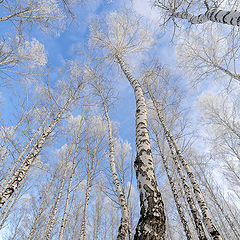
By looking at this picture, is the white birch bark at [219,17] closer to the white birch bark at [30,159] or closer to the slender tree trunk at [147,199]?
the slender tree trunk at [147,199]

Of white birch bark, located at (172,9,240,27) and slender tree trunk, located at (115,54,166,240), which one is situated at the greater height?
white birch bark, located at (172,9,240,27)

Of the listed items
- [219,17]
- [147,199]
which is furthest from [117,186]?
[219,17]

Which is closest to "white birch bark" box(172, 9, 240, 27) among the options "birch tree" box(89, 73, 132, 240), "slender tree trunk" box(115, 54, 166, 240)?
"slender tree trunk" box(115, 54, 166, 240)

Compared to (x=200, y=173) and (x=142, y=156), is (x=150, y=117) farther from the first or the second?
(x=200, y=173)

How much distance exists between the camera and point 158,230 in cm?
166

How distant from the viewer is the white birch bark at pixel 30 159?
4223mm

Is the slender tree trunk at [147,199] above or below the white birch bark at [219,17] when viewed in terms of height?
below

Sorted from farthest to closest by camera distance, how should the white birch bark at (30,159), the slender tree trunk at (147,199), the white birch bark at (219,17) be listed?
1. the white birch bark at (30,159)
2. the white birch bark at (219,17)
3. the slender tree trunk at (147,199)

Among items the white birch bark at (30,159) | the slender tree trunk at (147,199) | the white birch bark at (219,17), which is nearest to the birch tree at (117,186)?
the white birch bark at (30,159)

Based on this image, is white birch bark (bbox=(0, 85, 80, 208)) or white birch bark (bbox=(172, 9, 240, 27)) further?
white birch bark (bbox=(0, 85, 80, 208))

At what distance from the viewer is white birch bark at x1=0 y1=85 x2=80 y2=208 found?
4.22m

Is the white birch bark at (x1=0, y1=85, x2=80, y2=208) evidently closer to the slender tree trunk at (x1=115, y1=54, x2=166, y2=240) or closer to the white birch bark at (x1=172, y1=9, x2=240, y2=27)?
the slender tree trunk at (x1=115, y1=54, x2=166, y2=240)

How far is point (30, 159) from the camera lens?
4.82 meters

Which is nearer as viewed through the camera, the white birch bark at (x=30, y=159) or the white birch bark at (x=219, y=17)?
the white birch bark at (x=219, y=17)
